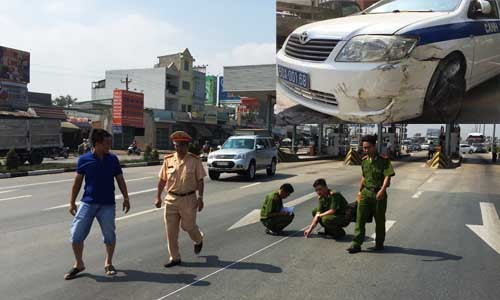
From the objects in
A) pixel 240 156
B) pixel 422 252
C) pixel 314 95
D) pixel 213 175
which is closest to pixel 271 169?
pixel 240 156

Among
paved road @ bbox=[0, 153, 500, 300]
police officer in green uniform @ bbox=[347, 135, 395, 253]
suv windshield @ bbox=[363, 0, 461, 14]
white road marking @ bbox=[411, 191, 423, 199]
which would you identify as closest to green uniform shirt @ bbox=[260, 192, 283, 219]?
paved road @ bbox=[0, 153, 500, 300]

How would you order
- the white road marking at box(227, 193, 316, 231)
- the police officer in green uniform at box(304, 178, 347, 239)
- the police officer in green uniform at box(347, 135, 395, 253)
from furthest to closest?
the white road marking at box(227, 193, 316, 231), the police officer in green uniform at box(304, 178, 347, 239), the police officer in green uniform at box(347, 135, 395, 253)

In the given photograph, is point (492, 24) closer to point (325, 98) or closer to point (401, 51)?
point (401, 51)

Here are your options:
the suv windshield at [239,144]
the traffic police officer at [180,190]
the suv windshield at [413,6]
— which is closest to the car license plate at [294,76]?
the suv windshield at [413,6]

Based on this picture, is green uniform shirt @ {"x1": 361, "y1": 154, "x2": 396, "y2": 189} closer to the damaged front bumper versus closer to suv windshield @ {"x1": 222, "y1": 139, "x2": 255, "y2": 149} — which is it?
suv windshield @ {"x1": 222, "y1": 139, "x2": 255, "y2": 149}

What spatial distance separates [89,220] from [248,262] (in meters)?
1.99

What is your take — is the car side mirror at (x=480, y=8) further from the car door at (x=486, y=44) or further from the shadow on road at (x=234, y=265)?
the shadow on road at (x=234, y=265)

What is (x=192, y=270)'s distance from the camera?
18.3 ft

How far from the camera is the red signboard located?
147ft

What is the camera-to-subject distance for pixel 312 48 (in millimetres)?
24031

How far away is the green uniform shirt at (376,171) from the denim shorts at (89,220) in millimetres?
3347

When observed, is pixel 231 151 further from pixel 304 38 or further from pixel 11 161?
pixel 304 38

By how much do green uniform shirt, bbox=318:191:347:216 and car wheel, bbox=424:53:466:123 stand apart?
61.4 feet

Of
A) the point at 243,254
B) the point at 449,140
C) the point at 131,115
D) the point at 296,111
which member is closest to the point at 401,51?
the point at 449,140
